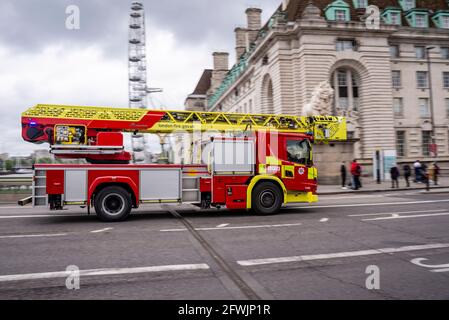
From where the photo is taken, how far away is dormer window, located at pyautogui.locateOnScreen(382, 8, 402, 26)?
4038cm

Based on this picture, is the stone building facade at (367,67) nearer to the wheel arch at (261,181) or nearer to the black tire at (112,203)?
the wheel arch at (261,181)

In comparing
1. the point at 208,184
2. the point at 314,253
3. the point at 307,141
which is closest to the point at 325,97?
the point at 307,141

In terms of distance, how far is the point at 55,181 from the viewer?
9.94m

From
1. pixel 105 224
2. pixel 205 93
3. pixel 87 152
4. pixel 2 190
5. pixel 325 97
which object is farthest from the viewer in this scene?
pixel 205 93

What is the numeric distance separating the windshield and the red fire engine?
4 centimetres

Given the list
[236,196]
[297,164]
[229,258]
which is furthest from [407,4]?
[229,258]

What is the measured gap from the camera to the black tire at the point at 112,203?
33.5 feet

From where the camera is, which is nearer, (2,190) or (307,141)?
(307,141)

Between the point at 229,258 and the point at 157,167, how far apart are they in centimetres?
529
